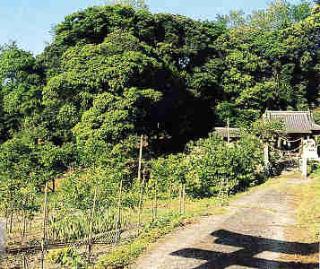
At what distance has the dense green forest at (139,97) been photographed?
23.2 meters

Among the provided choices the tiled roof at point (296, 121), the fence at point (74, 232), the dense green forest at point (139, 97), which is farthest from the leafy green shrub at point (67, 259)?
the tiled roof at point (296, 121)

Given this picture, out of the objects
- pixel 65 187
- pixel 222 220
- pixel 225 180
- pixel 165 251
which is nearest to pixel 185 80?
pixel 225 180

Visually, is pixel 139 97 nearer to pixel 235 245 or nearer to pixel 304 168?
pixel 304 168

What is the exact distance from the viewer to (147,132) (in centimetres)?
3244

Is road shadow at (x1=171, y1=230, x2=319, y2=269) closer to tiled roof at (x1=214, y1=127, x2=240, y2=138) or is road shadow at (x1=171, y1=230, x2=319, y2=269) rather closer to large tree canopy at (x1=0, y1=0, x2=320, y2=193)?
large tree canopy at (x1=0, y1=0, x2=320, y2=193)

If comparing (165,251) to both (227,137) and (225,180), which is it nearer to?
(225,180)

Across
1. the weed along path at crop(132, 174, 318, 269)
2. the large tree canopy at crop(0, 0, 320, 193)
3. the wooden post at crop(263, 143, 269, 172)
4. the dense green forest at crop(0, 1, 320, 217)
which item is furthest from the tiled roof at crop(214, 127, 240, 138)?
the weed along path at crop(132, 174, 318, 269)

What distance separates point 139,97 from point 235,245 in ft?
52.5

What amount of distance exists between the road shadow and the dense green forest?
5.32m

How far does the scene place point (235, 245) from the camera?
12.6m

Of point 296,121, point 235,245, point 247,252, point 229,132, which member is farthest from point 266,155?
point 247,252

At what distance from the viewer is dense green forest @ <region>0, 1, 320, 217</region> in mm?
23188

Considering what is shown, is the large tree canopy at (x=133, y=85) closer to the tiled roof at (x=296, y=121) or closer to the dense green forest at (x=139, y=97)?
the dense green forest at (x=139, y=97)

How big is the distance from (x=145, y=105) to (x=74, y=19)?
25.5ft
